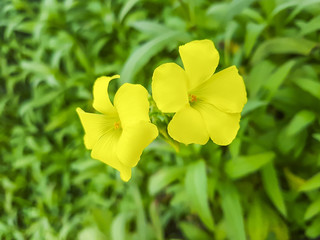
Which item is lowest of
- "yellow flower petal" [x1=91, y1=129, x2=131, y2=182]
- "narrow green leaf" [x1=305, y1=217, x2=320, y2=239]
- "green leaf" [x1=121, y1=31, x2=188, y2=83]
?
"narrow green leaf" [x1=305, y1=217, x2=320, y2=239]

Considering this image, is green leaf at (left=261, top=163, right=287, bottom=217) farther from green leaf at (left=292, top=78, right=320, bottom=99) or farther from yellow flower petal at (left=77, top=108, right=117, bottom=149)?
yellow flower petal at (left=77, top=108, right=117, bottom=149)

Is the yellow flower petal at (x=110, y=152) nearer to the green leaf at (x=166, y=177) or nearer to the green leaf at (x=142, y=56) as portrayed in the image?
the green leaf at (x=142, y=56)

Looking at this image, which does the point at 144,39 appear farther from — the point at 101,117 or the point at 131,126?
the point at 131,126

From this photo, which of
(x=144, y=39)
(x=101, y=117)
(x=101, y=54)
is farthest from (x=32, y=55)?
(x=101, y=117)

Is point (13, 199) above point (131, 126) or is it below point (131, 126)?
below

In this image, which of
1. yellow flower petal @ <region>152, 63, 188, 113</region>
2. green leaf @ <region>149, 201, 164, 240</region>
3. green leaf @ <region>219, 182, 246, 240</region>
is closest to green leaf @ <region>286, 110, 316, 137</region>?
green leaf @ <region>219, 182, 246, 240</region>

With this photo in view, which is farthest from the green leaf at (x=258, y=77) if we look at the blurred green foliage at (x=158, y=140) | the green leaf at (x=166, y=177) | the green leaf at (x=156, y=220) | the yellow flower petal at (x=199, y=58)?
the green leaf at (x=156, y=220)
